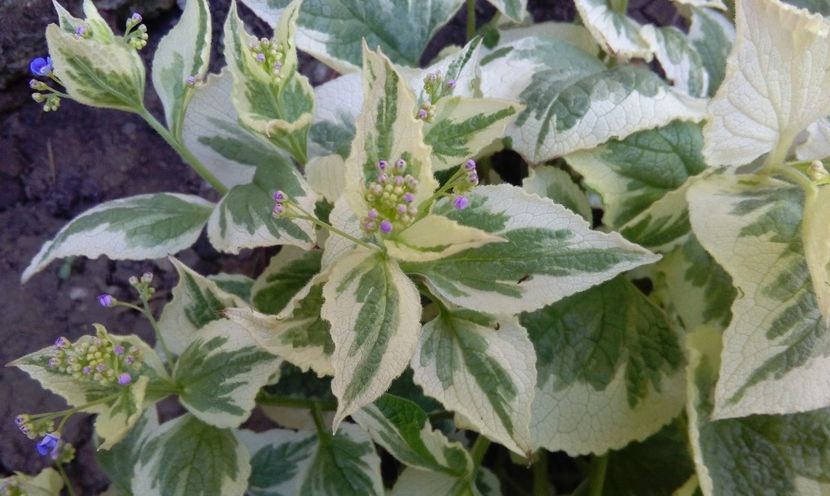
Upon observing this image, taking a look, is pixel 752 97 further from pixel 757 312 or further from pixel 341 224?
pixel 341 224

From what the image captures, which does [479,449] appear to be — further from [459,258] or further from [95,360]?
[95,360]

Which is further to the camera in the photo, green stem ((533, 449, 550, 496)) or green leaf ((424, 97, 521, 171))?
green stem ((533, 449, 550, 496))

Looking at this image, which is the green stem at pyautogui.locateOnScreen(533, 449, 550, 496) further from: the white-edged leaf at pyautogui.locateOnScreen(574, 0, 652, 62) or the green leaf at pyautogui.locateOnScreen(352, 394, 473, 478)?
the white-edged leaf at pyautogui.locateOnScreen(574, 0, 652, 62)

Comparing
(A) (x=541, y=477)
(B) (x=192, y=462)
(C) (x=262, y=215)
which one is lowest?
(A) (x=541, y=477)

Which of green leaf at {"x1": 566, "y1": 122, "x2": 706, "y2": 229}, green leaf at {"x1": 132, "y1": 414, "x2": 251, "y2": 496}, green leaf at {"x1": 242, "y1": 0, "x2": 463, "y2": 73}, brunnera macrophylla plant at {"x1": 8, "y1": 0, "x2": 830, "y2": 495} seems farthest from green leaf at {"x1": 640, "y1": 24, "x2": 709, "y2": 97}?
green leaf at {"x1": 132, "y1": 414, "x2": 251, "y2": 496}

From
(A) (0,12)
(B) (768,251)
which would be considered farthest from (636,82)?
(A) (0,12)

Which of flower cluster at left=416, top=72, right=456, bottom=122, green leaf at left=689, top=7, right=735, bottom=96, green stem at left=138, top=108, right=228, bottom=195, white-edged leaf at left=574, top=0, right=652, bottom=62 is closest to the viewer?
flower cluster at left=416, top=72, right=456, bottom=122

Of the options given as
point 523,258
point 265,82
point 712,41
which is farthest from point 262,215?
point 712,41
